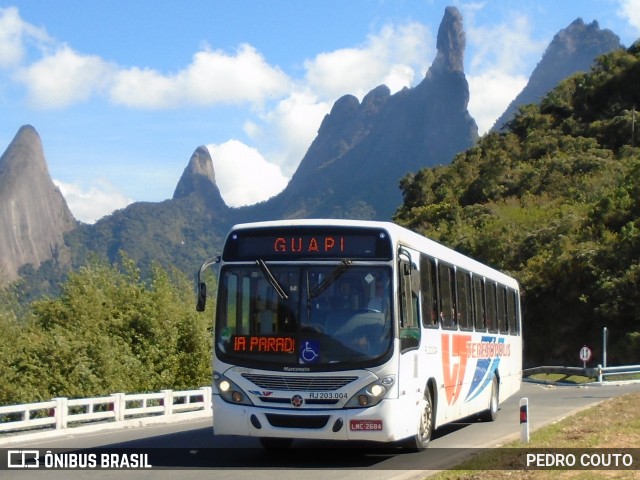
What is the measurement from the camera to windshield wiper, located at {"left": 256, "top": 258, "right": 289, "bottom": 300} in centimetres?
1253

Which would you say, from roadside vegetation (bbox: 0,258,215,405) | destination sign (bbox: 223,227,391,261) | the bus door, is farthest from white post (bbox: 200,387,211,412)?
destination sign (bbox: 223,227,391,261)

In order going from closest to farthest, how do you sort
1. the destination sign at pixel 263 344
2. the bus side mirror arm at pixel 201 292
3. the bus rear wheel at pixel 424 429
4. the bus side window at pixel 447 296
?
the destination sign at pixel 263 344, the bus side mirror arm at pixel 201 292, the bus rear wheel at pixel 424 429, the bus side window at pixel 447 296

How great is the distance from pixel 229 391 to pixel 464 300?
5803 millimetres

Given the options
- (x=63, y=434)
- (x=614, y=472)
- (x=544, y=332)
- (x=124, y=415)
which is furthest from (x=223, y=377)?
(x=544, y=332)

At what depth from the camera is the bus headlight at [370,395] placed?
12055mm

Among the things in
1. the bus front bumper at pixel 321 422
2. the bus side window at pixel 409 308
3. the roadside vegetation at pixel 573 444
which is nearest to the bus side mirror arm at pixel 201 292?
the bus front bumper at pixel 321 422

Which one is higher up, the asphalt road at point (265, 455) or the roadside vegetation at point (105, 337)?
the roadside vegetation at point (105, 337)

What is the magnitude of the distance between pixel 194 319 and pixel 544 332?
92.8ft

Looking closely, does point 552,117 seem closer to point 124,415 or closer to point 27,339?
point 27,339

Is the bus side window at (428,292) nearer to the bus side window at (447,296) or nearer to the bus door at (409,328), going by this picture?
the bus side window at (447,296)

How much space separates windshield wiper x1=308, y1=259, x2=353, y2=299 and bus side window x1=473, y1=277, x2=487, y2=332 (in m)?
5.82

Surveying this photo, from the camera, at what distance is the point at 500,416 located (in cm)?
2142

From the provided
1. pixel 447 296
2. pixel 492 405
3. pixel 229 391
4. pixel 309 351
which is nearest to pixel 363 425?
pixel 309 351

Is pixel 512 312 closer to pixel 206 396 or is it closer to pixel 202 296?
pixel 206 396
